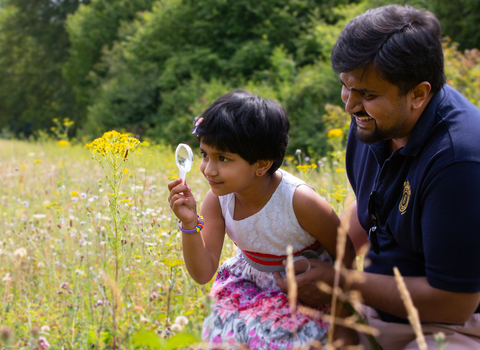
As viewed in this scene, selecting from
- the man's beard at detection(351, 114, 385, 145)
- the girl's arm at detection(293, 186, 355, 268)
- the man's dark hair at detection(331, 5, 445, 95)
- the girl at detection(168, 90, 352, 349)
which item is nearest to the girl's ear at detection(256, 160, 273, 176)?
the girl at detection(168, 90, 352, 349)

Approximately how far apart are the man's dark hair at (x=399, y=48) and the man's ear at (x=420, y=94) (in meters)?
0.02

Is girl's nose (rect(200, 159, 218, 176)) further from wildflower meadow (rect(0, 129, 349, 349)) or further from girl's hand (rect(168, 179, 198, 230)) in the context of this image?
wildflower meadow (rect(0, 129, 349, 349))

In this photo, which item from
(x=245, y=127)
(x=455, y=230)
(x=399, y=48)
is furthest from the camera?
(x=245, y=127)

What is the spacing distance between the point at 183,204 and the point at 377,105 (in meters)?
0.79

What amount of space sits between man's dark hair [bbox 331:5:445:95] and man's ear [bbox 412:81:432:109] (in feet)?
0.06

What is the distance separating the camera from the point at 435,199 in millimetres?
1306

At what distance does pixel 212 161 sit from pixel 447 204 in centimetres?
84

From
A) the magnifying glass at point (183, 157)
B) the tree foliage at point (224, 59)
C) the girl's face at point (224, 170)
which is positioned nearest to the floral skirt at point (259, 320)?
the girl's face at point (224, 170)

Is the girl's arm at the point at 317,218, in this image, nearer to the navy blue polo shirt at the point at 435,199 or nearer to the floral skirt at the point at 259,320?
the navy blue polo shirt at the point at 435,199

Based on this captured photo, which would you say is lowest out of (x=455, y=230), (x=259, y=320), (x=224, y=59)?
(x=224, y=59)

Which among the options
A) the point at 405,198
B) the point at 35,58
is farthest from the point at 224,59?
the point at 35,58

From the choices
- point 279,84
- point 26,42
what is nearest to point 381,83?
point 279,84

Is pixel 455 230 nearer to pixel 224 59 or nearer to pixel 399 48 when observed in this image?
pixel 399 48

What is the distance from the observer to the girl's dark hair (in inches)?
64.4
